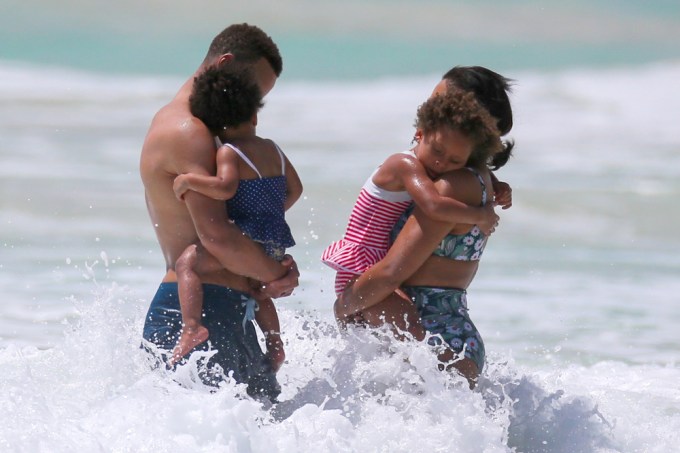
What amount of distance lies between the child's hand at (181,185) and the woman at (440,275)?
2.07 feet

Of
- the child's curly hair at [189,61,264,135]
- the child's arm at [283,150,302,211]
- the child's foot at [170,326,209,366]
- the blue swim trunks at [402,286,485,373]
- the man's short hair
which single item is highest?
the man's short hair

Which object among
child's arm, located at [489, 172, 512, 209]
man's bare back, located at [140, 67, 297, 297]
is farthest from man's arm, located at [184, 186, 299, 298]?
child's arm, located at [489, 172, 512, 209]

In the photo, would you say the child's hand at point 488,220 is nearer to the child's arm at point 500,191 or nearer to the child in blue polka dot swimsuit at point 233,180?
the child's arm at point 500,191

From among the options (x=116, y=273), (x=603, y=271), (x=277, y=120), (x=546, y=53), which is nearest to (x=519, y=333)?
(x=603, y=271)

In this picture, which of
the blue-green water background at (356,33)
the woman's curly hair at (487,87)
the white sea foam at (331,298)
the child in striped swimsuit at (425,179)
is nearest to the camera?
the white sea foam at (331,298)

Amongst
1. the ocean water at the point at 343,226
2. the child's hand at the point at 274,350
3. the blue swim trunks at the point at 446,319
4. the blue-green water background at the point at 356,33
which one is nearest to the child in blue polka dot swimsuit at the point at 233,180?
the child's hand at the point at 274,350

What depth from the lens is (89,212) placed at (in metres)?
9.80

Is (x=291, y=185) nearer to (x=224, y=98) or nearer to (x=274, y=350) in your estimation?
(x=224, y=98)

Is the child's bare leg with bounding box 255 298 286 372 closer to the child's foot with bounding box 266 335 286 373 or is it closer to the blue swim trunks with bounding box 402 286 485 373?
→ the child's foot with bounding box 266 335 286 373

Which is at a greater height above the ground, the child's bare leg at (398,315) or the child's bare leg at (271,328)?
the child's bare leg at (398,315)

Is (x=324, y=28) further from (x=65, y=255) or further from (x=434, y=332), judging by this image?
(x=434, y=332)

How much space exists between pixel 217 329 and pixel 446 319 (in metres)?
0.72

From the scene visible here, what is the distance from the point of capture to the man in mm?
3348

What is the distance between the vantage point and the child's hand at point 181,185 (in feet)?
10.8
